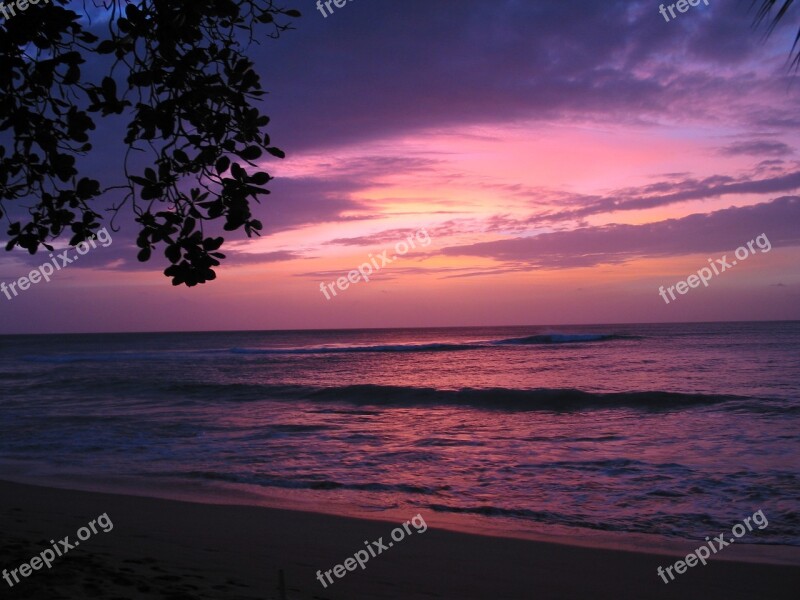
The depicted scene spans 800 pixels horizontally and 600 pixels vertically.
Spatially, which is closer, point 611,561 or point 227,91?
point 227,91

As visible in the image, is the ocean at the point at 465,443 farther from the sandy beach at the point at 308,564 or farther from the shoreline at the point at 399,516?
the sandy beach at the point at 308,564

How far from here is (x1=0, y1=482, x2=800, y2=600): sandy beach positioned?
451 centimetres

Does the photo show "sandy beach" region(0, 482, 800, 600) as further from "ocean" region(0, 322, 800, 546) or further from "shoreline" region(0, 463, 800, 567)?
"ocean" region(0, 322, 800, 546)

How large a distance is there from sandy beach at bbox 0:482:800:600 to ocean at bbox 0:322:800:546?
106 cm

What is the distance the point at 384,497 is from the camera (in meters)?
8.73

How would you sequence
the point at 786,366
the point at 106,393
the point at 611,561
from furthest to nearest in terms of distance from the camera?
the point at 786,366
the point at 106,393
the point at 611,561

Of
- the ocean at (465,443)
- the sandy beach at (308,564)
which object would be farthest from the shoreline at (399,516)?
the sandy beach at (308,564)

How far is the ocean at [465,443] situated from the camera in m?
8.24

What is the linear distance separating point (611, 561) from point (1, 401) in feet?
72.4

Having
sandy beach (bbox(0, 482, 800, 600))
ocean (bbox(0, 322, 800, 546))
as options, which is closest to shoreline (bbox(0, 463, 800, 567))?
ocean (bbox(0, 322, 800, 546))

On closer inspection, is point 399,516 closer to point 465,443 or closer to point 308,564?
point 308,564

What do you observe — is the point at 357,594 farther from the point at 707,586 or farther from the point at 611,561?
the point at 707,586

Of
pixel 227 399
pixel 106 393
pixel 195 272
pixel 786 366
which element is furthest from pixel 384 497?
pixel 786 366

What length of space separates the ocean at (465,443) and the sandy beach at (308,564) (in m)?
1.06
